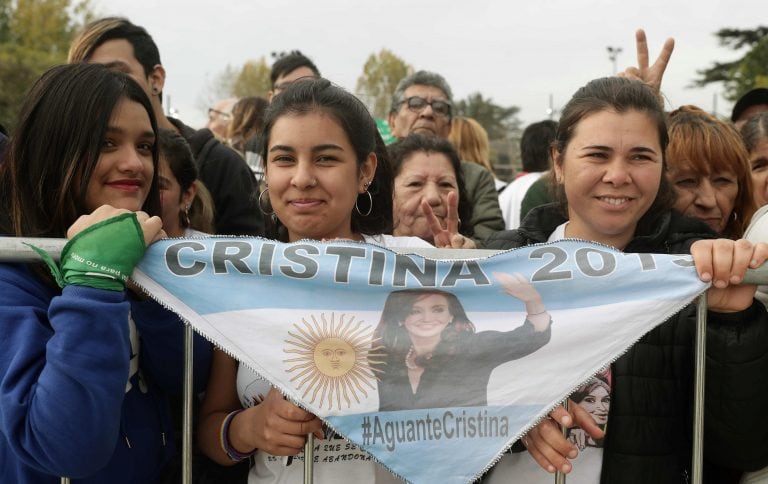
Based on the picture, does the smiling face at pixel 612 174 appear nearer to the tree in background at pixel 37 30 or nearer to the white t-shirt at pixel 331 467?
the white t-shirt at pixel 331 467

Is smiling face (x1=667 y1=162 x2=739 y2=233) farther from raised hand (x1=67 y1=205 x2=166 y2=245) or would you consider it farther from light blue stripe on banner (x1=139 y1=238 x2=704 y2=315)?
raised hand (x1=67 y1=205 x2=166 y2=245)

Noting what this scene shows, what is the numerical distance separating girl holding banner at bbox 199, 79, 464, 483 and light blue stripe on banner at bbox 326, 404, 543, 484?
0.51 feet

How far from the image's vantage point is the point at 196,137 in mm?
4289

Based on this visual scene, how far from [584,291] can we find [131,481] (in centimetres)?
134

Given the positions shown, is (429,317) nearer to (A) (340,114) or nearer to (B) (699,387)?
(B) (699,387)

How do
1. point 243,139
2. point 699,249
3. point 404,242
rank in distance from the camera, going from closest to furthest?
point 699,249, point 404,242, point 243,139

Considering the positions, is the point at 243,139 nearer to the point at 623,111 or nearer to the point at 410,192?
the point at 410,192

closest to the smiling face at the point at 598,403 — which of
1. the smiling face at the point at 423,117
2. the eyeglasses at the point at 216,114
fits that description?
the smiling face at the point at 423,117

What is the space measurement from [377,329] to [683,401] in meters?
0.91

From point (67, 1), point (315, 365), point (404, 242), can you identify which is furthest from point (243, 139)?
point (67, 1)

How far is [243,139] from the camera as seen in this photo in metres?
6.57

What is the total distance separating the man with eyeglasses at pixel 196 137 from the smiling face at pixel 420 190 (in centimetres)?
72

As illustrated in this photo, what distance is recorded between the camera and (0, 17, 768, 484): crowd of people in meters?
1.97

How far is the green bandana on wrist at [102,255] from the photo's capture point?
1946 millimetres
